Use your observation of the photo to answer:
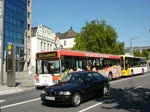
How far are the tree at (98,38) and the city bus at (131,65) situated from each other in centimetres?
1459

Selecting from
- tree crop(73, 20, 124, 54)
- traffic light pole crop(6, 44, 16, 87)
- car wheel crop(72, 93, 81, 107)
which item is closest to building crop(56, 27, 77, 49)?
tree crop(73, 20, 124, 54)

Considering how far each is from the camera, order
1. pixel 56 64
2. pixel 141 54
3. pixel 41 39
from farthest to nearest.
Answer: pixel 141 54 < pixel 41 39 < pixel 56 64

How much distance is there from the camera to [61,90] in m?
12.0

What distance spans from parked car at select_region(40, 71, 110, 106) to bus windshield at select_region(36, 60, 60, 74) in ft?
16.6

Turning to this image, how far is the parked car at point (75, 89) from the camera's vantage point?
39.2 ft

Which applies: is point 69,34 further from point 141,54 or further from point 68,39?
point 141,54

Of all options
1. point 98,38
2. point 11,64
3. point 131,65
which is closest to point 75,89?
point 11,64

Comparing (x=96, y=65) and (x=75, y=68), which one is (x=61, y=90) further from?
(x=96, y=65)

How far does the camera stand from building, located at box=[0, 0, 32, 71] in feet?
189

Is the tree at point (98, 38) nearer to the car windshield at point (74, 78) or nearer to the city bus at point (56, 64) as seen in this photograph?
the city bus at point (56, 64)

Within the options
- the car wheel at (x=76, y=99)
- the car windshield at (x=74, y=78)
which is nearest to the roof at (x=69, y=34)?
the car windshield at (x=74, y=78)

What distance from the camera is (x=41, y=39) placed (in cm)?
7362

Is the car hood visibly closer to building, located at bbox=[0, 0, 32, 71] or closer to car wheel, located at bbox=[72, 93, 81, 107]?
car wheel, located at bbox=[72, 93, 81, 107]

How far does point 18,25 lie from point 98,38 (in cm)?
1784
